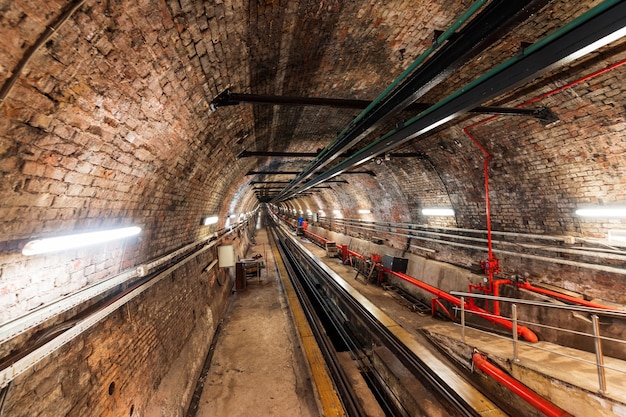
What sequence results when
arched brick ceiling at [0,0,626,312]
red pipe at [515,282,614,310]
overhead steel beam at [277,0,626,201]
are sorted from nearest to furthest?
overhead steel beam at [277,0,626,201]
arched brick ceiling at [0,0,626,312]
red pipe at [515,282,614,310]

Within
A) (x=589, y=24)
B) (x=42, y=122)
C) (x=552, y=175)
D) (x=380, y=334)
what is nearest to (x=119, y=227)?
(x=42, y=122)

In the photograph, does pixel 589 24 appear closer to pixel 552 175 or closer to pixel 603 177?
pixel 603 177

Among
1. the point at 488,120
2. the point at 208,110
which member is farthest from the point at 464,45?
the point at 488,120

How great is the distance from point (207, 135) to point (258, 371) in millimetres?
5323

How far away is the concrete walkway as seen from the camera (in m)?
5.09

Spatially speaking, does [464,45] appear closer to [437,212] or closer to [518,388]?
[518,388]

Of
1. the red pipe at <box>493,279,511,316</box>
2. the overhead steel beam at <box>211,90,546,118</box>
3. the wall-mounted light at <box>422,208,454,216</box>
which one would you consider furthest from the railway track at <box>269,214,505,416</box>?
the overhead steel beam at <box>211,90,546,118</box>

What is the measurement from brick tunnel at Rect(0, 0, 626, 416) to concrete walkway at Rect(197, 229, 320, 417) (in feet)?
1.68

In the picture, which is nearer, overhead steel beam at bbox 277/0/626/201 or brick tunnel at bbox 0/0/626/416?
overhead steel beam at bbox 277/0/626/201

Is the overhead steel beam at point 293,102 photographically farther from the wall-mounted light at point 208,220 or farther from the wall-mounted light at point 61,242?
the wall-mounted light at point 208,220

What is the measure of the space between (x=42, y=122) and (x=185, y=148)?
241cm

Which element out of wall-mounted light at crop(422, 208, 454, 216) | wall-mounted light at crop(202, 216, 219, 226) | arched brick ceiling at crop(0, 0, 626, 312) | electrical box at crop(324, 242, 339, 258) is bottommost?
electrical box at crop(324, 242, 339, 258)

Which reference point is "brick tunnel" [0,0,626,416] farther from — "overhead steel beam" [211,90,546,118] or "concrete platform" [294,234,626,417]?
"concrete platform" [294,234,626,417]

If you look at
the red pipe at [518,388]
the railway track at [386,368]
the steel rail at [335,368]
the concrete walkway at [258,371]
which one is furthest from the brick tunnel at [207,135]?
the steel rail at [335,368]
